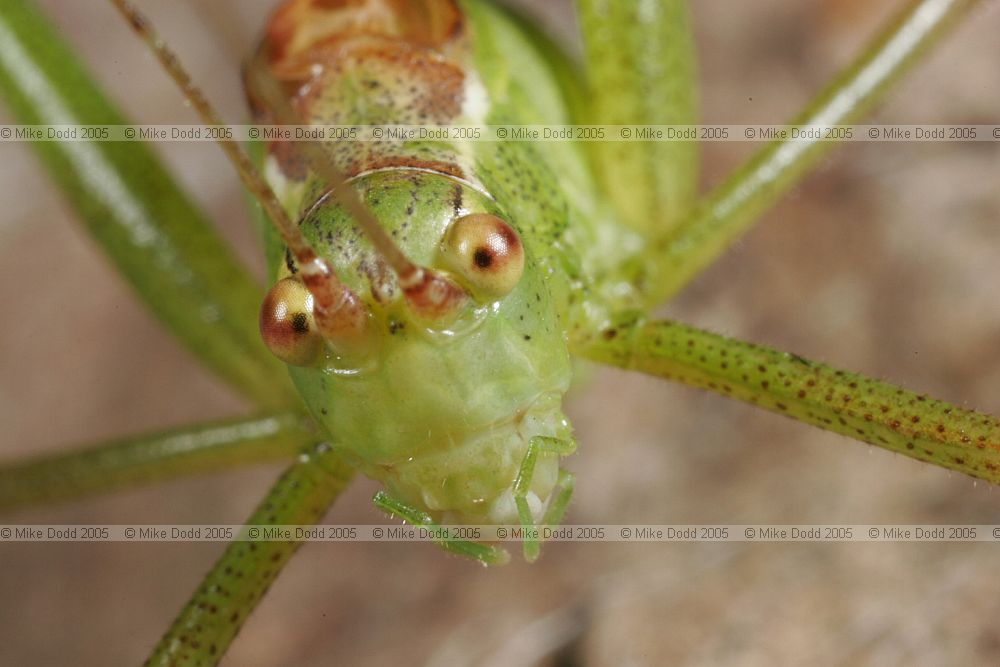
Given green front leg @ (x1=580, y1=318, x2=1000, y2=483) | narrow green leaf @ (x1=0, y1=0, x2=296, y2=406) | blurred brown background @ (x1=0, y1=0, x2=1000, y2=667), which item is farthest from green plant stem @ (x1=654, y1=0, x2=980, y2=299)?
narrow green leaf @ (x1=0, y1=0, x2=296, y2=406)

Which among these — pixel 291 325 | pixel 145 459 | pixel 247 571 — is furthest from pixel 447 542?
pixel 145 459

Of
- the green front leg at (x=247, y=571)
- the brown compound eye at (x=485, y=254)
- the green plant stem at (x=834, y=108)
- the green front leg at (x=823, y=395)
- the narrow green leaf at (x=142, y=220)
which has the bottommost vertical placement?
the green front leg at (x=247, y=571)

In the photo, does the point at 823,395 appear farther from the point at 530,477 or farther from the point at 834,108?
the point at 834,108

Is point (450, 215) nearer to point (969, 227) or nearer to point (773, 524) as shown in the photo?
point (773, 524)

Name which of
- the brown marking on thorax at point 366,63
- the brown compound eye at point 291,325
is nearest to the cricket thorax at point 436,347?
the brown compound eye at point 291,325

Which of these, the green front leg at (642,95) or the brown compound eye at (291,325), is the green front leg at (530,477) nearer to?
the brown compound eye at (291,325)

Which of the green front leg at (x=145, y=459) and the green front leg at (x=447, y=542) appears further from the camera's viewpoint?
the green front leg at (x=145, y=459)
